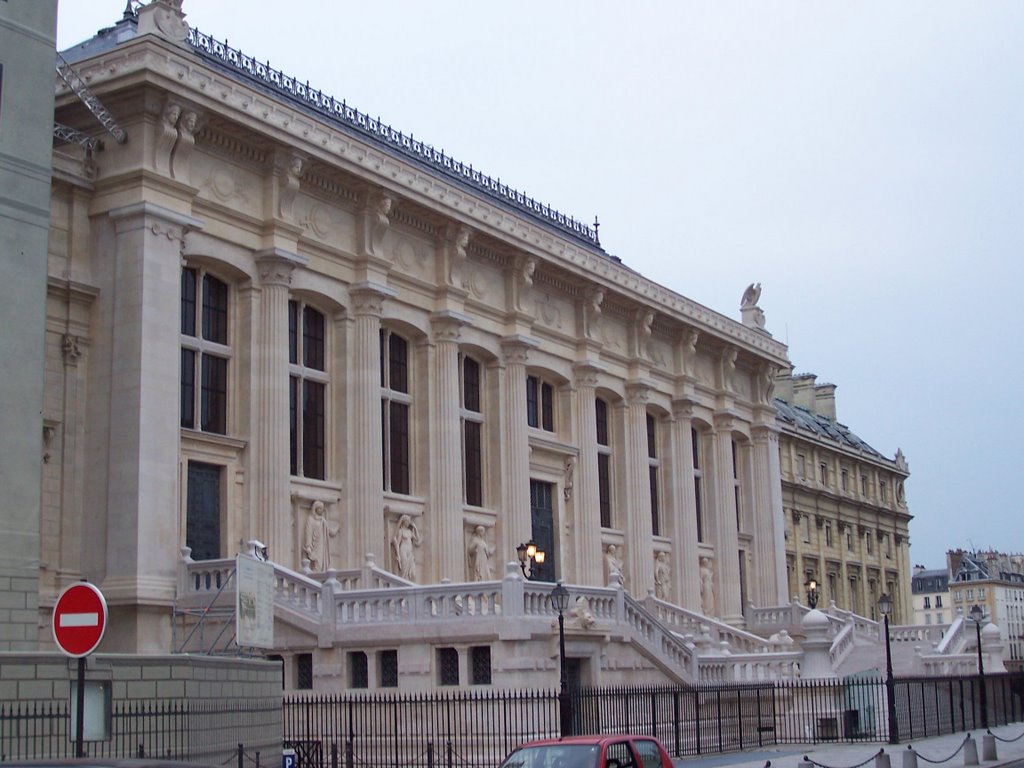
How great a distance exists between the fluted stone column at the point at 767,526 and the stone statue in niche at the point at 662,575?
27.0 feet

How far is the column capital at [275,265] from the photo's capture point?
36.8 meters

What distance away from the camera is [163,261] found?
3316 cm

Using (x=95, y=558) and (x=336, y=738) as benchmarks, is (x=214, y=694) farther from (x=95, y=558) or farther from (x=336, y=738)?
(x=95, y=558)

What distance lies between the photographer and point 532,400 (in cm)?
4884

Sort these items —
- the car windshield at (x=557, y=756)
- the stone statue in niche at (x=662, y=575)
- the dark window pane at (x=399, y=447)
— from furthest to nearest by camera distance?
the stone statue in niche at (x=662, y=575) → the dark window pane at (x=399, y=447) → the car windshield at (x=557, y=756)

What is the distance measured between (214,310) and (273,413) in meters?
3.03

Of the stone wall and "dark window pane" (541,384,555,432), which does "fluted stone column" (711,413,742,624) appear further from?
the stone wall

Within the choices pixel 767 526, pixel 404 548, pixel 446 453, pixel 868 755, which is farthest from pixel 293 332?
pixel 767 526

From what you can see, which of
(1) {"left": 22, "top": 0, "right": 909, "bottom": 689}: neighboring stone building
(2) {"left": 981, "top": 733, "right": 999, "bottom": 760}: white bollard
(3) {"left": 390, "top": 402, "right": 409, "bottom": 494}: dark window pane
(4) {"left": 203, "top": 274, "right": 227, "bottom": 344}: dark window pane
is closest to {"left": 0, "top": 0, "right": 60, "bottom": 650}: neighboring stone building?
(1) {"left": 22, "top": 0, "right": 909, "bottom": 689}: neighboring stone building

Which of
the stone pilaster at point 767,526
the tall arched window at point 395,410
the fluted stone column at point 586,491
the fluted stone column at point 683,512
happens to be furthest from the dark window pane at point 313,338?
the stone pilaster at point 767,526

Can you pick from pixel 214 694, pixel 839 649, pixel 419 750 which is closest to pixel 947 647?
pixel 839 649

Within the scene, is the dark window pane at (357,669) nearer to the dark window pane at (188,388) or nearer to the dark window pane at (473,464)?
the dark window pane at (188,388)

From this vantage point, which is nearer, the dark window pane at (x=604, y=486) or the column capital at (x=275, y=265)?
the column capital at (x=275, y=265)

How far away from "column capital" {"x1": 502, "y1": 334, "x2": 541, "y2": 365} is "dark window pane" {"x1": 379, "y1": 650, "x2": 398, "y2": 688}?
16.6 meters
